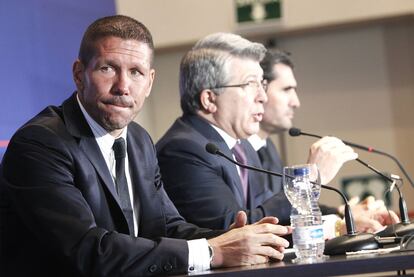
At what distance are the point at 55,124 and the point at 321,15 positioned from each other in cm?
405

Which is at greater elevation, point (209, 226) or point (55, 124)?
point (55, 124)

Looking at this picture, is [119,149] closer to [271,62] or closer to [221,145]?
[221,145]

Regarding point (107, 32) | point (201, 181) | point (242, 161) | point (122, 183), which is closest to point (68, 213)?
point (122, 183)

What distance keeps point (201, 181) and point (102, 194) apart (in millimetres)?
768

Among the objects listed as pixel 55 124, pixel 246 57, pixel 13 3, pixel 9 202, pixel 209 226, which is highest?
pixel 13 3

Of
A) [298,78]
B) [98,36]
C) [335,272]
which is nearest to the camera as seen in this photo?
[335,272]

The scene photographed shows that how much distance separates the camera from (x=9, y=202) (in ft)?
7.50

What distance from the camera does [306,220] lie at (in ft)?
7.51

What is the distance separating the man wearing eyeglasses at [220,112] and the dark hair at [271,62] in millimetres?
940

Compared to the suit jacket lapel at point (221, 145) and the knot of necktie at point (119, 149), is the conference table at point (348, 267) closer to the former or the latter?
the knot of necktie at point (119, 149)

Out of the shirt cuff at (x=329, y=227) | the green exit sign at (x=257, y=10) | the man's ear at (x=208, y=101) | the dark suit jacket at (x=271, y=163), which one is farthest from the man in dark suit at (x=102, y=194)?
the green exit sign at (x=257, y=10)

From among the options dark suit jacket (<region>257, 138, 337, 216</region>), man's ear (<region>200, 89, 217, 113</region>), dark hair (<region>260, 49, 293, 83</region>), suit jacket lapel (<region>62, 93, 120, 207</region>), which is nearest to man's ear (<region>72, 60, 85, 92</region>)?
suit jacket lapel (<region>62, 93, 120, 207</region>)

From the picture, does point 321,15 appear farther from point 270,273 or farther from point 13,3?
point 270,273

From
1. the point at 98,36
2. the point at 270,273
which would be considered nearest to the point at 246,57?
the point at 98,36
